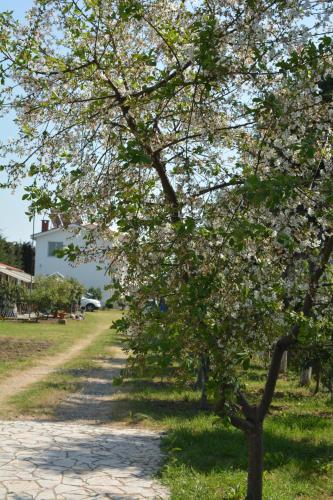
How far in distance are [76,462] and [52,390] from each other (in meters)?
5.55

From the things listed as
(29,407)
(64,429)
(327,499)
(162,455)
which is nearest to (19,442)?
(64,429)

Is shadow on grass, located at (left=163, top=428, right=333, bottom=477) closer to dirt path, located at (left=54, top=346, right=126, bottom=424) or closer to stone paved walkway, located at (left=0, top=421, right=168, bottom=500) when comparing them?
stone paved walkway, located at (left=0, top=421, right=168, bottom=500)

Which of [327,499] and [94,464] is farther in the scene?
[94,464]

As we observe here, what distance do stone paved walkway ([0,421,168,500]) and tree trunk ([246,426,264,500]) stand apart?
0.92m

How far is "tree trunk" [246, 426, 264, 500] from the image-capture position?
5.79m

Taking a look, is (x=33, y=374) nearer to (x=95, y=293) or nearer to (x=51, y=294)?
(x=51, y=294)

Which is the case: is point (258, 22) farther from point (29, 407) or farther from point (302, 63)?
point (29, 407)

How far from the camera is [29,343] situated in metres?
22.0

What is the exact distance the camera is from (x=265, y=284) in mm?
4676

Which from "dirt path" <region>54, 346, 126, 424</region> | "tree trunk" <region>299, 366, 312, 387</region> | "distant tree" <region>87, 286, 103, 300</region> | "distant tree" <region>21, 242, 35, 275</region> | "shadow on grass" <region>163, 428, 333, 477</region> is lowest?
"shadow on grass" <region>163, 428, 333, 477</region>

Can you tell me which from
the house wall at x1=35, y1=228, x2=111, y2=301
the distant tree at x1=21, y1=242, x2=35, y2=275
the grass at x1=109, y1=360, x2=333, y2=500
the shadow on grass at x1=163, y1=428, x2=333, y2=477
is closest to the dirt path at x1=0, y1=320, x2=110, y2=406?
the grass at x1=109, y1=360, x2=333, y2=500

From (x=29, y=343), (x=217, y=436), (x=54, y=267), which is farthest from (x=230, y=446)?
(x=54, y=267)

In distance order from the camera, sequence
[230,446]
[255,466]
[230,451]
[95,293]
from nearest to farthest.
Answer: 1. [255,466]
2. [230,451]
3. [230,446]
4. [95,293]

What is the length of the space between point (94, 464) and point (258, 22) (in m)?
5.28
